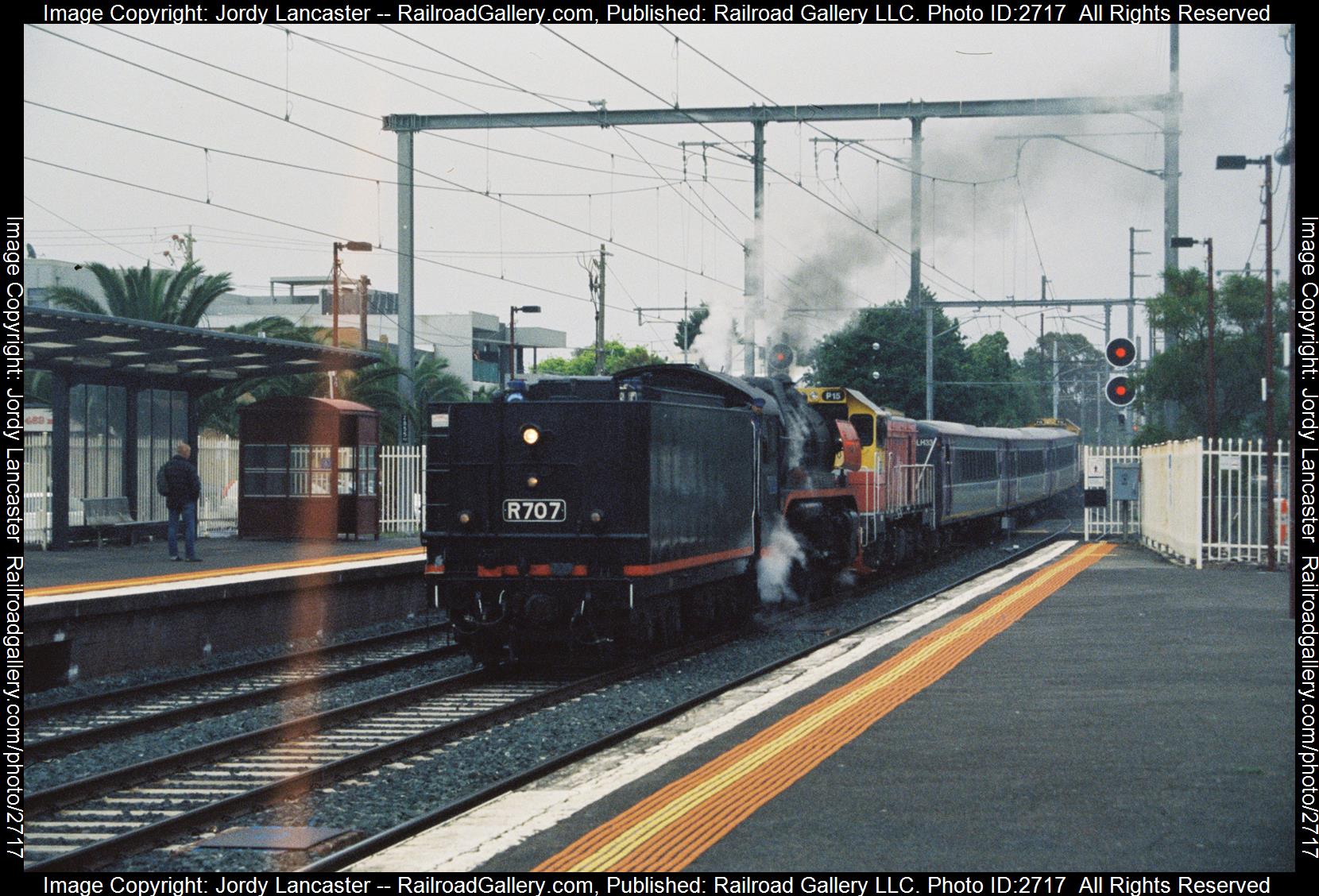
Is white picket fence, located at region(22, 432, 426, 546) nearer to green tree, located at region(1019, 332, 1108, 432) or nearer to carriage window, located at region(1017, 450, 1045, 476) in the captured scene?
carriage window, located at region(1017, 450, 1045, 476)

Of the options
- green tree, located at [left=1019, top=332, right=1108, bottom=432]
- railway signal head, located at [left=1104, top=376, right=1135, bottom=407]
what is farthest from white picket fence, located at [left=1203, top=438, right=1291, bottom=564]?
green tree, located at [left=1019, top=332, right=1108, bottom=432]

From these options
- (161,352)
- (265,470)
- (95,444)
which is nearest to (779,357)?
(265,470)

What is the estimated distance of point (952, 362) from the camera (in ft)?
195

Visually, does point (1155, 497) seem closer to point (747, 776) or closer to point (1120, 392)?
point (1120, 392)

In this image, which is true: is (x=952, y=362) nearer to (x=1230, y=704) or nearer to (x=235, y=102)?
(x=235, y=102)

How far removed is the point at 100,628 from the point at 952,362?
4766 centimetres

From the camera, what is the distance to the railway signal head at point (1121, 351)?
2766 centimetres

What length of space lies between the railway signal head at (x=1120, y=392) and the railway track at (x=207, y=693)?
48.1 ft

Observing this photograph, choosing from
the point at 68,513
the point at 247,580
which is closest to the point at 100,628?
the point at 247,580

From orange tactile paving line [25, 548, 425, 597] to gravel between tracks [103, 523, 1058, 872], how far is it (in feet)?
20.5

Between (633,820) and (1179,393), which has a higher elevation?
(1179,393)

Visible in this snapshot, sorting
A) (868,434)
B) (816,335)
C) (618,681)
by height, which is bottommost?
(618,681)

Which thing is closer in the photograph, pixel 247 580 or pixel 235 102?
pixel 247 580

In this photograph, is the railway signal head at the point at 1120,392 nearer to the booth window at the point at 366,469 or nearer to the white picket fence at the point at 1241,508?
the white picket fence at the point at 1241,508
